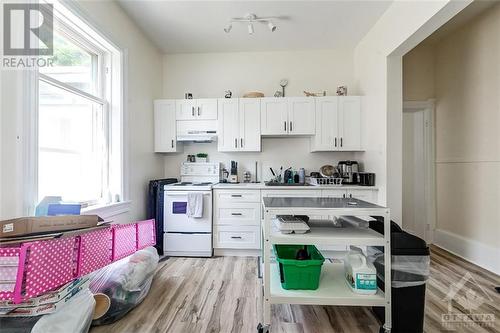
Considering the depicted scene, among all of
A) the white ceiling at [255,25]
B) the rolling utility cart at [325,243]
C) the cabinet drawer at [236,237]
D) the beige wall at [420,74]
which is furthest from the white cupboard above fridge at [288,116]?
the rolling utility cart at [325,243]

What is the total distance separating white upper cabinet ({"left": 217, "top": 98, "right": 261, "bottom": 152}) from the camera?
334 cm

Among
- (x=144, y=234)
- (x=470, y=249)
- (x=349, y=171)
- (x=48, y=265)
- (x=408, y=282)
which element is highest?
(x=349, y=171)

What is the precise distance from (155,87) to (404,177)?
13.4 feet

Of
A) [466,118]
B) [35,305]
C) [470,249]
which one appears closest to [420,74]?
[466,118]

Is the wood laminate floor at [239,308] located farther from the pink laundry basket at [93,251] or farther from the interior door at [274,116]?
the interior door at [274,116]

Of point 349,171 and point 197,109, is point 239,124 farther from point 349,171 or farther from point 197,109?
point 349,171

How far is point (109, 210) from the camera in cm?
235

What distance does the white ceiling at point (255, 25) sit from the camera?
2.58 m

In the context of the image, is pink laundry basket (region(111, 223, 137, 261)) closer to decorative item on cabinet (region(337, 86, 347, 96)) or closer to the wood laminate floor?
the wood laminate floor

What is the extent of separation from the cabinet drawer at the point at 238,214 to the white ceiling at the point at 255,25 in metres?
2.34

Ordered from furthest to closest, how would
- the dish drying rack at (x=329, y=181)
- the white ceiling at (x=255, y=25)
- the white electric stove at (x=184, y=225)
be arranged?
the dish drying rack at (x=329, y=181), the white electric stove at (x=184, y=225), the white ceiling at (x=255, y=25)

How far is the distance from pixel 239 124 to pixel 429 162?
2890 millimetres

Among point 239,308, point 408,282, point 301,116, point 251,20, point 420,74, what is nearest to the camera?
point 408,282

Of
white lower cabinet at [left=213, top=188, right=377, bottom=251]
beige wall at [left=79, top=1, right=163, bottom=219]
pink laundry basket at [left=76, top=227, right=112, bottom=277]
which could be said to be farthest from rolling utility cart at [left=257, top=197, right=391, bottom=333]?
beige wall at [left=79, top=1, right=163, bottom=219]
